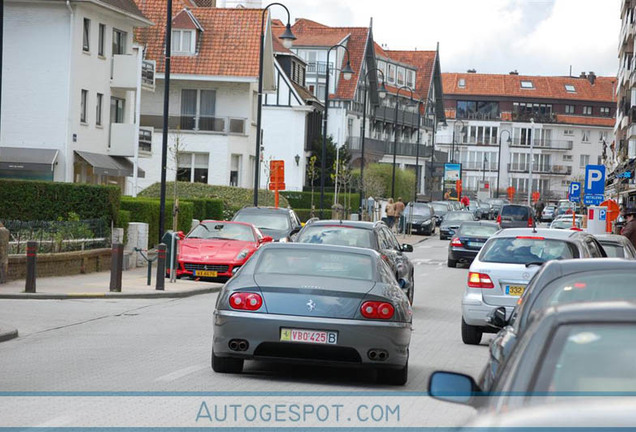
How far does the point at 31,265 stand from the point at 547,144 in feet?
444

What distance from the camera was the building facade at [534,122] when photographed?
5965 inches

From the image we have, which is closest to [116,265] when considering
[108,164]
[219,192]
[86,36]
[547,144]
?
[86,36]

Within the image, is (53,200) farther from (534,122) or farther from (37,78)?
(534,122)

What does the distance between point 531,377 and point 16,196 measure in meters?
26.6

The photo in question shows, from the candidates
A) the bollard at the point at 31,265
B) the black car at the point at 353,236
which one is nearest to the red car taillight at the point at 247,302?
the black car at the point at 353,236

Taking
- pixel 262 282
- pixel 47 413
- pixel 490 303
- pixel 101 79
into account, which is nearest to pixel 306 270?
pixel 262 282

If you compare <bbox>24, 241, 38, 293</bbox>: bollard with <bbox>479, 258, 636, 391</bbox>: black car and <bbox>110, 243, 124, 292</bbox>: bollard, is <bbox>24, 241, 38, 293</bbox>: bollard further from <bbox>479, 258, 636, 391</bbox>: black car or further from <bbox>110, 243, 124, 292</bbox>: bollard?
<bbox>479, 258, 636, 391</bbox>: black car

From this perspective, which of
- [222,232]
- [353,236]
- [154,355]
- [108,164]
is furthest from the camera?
[108,164]

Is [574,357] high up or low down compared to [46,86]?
down

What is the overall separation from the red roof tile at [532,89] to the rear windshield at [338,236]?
435ft

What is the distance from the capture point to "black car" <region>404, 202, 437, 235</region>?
69188mm

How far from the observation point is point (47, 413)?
366 inches

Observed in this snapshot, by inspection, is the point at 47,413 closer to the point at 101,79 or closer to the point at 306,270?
the point at 306,270

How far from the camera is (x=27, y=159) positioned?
44.4m
